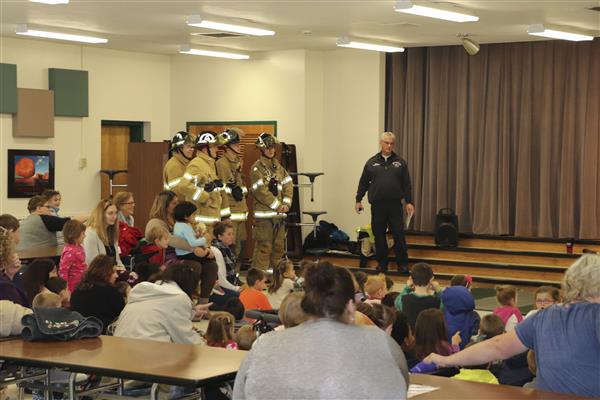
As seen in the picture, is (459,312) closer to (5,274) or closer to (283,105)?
(5,274)

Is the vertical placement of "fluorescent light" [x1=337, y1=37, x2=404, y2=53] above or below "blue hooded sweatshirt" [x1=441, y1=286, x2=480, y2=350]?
above

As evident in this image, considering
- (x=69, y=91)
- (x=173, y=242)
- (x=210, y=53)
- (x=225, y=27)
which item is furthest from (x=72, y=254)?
(x=210, y=53)

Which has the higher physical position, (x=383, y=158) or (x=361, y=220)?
(x=383, y=158)

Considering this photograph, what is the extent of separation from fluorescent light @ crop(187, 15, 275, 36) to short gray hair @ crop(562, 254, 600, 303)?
7969mm

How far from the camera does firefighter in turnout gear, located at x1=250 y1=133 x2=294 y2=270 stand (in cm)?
1353

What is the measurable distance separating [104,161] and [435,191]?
5062 mm

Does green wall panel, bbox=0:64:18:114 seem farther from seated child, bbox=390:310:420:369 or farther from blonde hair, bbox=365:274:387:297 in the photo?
seated child, bbox=390:310:420:369

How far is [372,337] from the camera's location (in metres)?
3.47

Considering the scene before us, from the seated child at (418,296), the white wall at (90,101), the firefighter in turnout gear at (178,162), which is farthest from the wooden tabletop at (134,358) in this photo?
the white wall at (90,101)

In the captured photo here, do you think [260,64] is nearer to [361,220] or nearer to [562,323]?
[361,220]

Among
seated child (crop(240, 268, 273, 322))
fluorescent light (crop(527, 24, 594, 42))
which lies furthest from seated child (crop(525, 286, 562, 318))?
fluorescent light (crop(527, 24, 594, 42))

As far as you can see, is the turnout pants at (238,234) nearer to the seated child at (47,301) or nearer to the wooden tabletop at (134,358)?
the seated child at (47,301)

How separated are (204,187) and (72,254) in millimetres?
3554

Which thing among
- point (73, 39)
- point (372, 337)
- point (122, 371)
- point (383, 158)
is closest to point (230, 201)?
point (383, 158)
